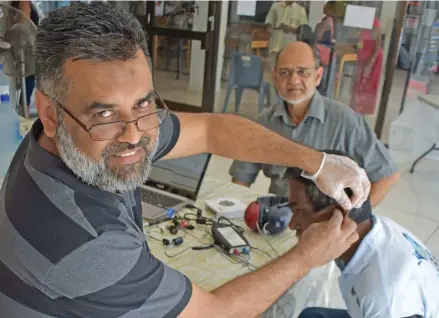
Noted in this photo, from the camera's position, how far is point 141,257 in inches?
34.9

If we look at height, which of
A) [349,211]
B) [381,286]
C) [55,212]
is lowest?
[381,286]

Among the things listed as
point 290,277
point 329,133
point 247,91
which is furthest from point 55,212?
point 247,91

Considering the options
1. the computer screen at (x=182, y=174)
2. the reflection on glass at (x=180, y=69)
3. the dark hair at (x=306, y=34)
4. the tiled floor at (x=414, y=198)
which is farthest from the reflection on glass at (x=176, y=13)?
the computer screen at (x=182, y=174)

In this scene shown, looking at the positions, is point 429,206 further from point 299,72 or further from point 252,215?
point 252,215

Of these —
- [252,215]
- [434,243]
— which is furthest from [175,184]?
[434,243]

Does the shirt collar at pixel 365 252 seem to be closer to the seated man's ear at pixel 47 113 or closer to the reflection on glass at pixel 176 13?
the seated man's ear at pixel 47 113

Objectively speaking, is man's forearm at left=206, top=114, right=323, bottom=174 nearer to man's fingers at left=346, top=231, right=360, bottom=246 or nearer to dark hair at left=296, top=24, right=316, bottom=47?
man's fingers at left=346, top=231, right=360, bottom=246

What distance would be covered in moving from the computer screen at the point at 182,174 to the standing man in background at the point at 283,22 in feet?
10.0

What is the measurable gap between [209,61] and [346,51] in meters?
1.46

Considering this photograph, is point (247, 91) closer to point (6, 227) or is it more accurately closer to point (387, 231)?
point (387, 231)

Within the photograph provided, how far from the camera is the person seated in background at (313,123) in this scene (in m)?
1.97

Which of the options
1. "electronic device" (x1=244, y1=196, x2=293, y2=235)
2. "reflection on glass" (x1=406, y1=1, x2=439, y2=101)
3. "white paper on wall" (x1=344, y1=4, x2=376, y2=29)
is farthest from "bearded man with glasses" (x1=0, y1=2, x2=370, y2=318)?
"reflection on glass" (x1=406, y1=1, x2=439, y2=101)

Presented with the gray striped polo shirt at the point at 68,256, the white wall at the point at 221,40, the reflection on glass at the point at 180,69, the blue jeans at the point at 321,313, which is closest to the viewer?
the gray striped polo shirt at the point at 68,256

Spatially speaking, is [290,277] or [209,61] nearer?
[290,277]
